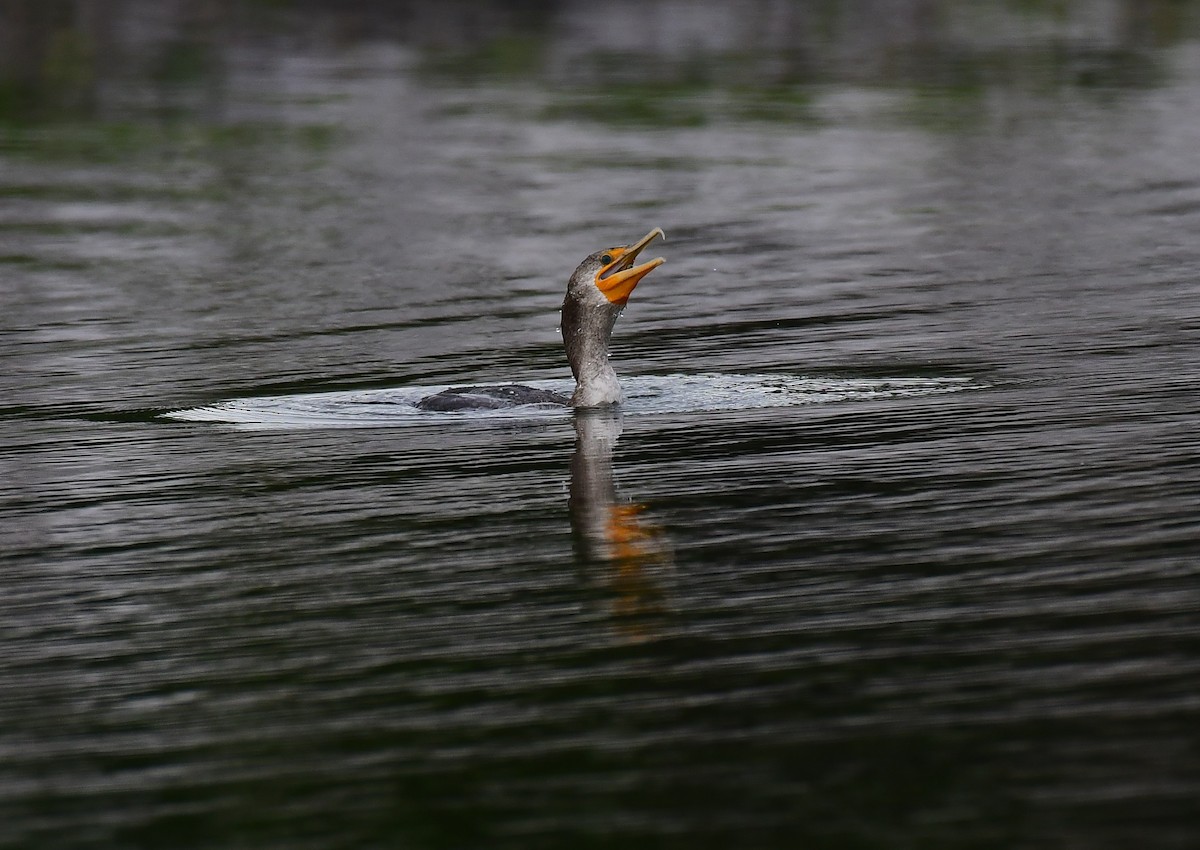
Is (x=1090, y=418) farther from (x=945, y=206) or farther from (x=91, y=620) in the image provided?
(x=945, y=206)

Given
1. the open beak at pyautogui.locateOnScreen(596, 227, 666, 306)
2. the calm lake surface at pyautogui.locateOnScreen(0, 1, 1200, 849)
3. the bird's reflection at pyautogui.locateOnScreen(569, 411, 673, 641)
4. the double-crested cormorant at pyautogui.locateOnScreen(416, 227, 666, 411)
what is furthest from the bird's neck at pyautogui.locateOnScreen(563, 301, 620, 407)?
the bird's reflection at pyautogui.locateOnScreen(569, 411, 673, 641)

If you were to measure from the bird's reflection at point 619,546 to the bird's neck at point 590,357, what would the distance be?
1457 mm

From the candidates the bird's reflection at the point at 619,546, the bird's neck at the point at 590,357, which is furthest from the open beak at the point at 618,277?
the bird's reflection at the point at 619,546

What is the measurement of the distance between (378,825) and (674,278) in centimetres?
1445

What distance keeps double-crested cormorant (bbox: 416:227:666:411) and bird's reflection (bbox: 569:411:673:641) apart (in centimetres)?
144

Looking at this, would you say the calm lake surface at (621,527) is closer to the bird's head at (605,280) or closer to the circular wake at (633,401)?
the circular wake at (633,401)

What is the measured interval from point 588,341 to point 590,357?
0.33ft

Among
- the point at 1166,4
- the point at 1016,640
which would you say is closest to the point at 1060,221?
the point at 1016,640

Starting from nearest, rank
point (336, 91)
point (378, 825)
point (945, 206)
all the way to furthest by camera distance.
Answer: point (378, 825)
point (945, 206)
point (336, 91)

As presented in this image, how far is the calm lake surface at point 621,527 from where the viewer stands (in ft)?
21.1

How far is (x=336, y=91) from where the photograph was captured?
42.4m

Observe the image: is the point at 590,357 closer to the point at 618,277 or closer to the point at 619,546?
the point at 618,277

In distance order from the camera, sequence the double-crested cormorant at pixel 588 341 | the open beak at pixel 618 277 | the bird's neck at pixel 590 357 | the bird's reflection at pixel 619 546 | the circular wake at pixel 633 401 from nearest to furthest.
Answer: the bird's reflection at pixel 619 546 → the circular wake at pixel 633 401 → the double-crested cormorant at pixel 588 341 → the bird's neck at pixel 590 357 → the open beak at pixel 618 277

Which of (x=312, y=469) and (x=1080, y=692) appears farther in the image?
(x=312, y=469)
